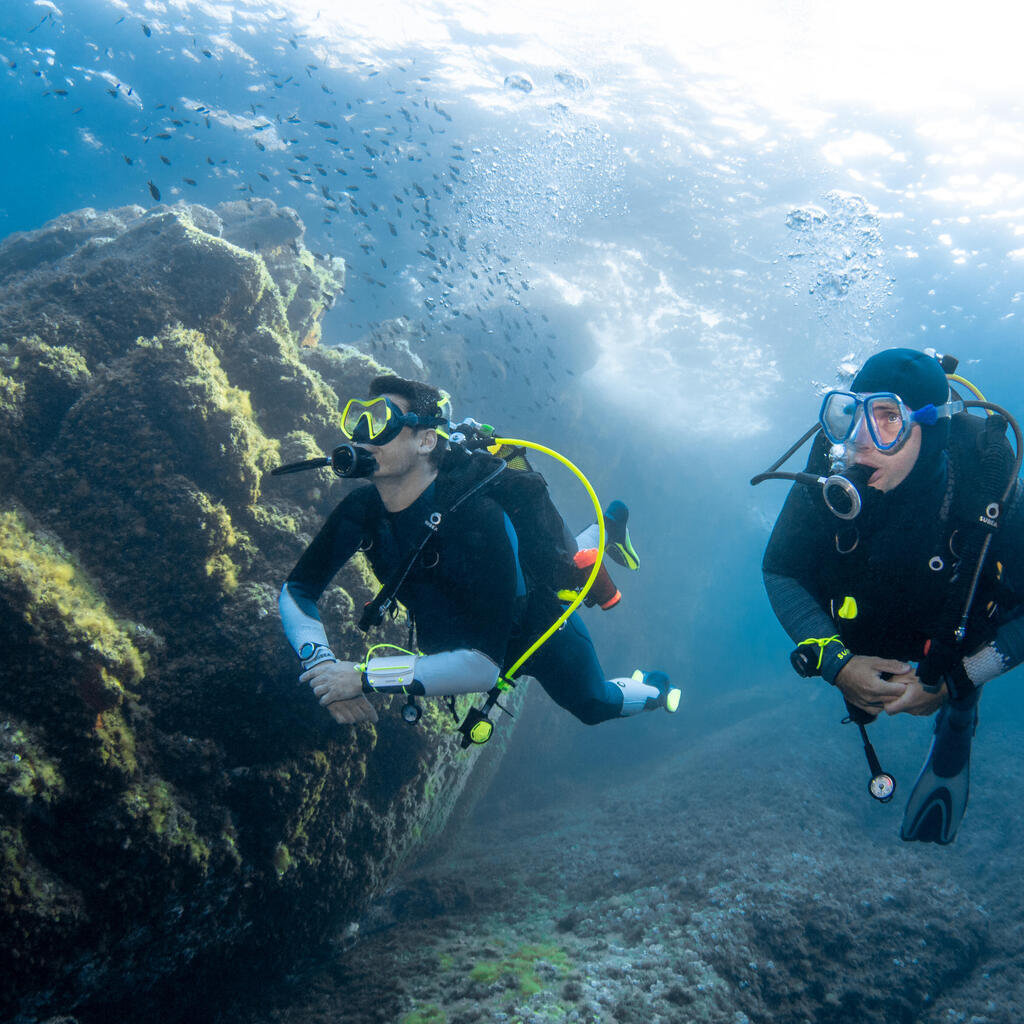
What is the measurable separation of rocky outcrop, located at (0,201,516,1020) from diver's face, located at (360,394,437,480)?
166 cm

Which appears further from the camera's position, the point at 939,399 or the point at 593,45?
the point at 593,45

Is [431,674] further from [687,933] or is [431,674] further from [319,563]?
[687,933]

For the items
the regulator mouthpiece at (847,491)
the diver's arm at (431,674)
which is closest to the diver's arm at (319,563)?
the diver's arm at (431,674)

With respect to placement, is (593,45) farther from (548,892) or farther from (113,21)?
(548,892)

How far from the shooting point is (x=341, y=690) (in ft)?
7.91

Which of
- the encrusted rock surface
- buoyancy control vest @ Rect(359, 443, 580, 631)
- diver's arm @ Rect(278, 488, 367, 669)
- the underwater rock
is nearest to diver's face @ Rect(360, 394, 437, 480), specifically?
buoyancy control vest @ Rect(359, 443, 580, 631)

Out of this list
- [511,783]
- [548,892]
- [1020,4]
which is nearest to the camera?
[548,892]

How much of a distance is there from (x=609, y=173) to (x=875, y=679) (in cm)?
1890

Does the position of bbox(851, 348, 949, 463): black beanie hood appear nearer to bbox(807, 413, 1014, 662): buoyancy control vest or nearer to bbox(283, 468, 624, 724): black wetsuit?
bbox(807, 413, 1014, 662): buoyancy control vest

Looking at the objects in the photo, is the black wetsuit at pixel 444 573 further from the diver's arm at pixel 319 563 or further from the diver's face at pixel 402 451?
the diver's face at pixel 402 451

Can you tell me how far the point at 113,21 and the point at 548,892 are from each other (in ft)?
88.5

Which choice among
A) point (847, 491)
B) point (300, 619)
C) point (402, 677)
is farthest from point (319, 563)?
point (847, 491)

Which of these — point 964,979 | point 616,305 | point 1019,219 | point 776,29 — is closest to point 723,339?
point 616,305

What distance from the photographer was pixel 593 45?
13.8m
